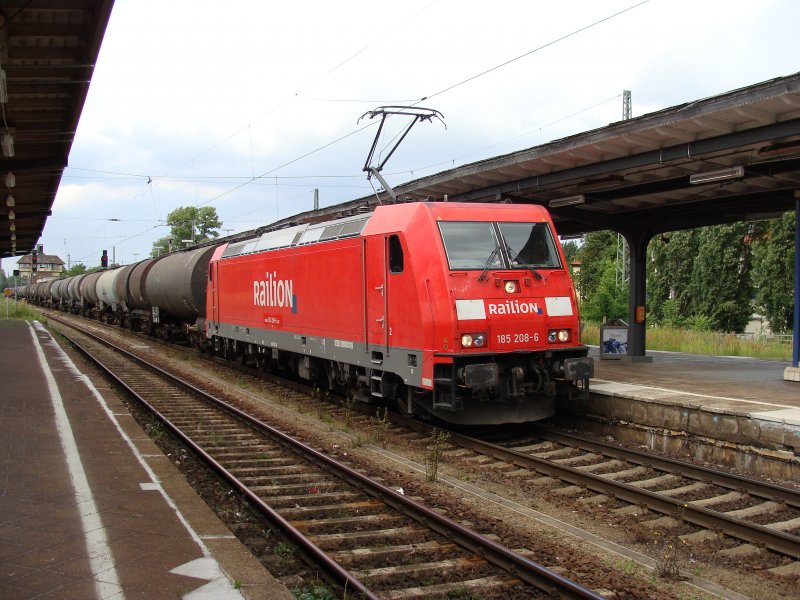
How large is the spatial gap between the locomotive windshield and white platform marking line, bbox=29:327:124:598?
16.6ft

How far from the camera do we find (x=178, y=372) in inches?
746

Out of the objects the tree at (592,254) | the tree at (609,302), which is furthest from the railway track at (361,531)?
the tree at (592,254)

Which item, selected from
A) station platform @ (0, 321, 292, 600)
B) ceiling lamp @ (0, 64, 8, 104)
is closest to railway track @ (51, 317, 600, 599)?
station platform @ (0, 321, 292, 600)

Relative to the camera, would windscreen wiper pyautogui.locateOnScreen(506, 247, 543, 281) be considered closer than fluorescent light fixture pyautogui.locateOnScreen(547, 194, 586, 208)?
Yes

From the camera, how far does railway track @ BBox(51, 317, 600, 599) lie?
16.3ft

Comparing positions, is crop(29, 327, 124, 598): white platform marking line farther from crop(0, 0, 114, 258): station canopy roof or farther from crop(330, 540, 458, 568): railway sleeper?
crop(0, 0, 114, 258): station canopy roof

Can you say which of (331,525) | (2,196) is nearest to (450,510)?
(331,525)

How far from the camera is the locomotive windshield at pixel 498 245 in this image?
9586 millimetres

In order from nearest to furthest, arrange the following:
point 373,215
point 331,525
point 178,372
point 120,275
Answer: point 331,525
point 373,215
point 178,372
point 120,275

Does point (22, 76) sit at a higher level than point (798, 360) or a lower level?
higher

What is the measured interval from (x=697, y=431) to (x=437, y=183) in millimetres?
7313

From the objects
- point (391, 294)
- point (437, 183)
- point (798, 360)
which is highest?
point (437, 183)

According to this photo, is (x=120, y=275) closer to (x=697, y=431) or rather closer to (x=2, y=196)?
(x=2, y=196)

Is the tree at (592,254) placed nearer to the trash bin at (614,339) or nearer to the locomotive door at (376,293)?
the trash bin at (614,339)
